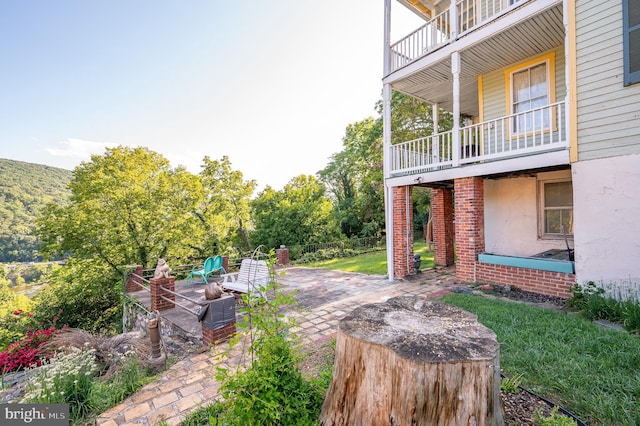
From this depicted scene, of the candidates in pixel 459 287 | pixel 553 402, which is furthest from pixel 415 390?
pixel 459 287

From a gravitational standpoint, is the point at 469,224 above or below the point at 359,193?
below

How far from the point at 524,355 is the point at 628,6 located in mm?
5770

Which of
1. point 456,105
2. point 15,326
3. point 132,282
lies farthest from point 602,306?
point 15,326

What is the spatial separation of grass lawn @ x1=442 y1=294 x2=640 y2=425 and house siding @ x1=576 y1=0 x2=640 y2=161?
2998 millimetres

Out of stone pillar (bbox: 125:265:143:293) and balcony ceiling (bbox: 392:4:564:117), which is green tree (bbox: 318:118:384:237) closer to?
balcony ceiling (bbox: 392:4:564:117)

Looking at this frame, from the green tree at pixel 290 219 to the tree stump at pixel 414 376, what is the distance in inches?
657

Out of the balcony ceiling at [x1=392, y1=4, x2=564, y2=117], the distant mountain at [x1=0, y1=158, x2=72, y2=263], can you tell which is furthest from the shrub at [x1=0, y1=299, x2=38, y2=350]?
the balcony ceiling at [x1=392, y1=4, x2=564, y2=117]

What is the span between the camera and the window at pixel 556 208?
6.46 m

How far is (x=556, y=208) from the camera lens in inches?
261

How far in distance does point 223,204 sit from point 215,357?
1564 cm

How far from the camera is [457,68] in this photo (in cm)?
645

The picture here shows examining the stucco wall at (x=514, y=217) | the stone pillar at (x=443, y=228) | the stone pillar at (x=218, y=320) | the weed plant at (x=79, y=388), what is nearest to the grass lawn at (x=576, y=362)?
the stucco wall at (x=514, y=217)

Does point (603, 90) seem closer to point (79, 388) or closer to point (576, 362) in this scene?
point (576, 362)

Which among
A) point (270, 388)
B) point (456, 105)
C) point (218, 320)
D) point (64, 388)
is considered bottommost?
point (64, 388)
